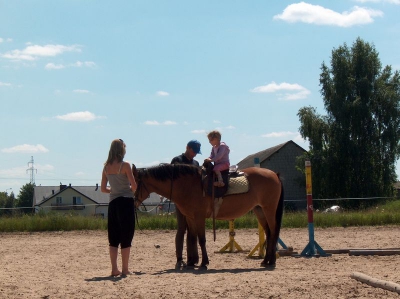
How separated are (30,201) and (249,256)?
8885 centimetres

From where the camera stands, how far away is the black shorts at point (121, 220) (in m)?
7.69

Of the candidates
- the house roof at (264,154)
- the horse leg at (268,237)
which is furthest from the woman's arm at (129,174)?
the house roof at (264,154)

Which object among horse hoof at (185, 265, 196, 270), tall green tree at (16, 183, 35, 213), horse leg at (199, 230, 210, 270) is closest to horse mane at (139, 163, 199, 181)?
horse leg at (199, 230, 210, 270)

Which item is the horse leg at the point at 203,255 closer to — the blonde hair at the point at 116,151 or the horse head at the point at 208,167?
the horse head at the point at 208,167

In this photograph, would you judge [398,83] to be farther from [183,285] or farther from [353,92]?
[183,285]

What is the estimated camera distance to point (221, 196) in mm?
8758

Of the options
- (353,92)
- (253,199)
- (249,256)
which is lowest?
(249,256)

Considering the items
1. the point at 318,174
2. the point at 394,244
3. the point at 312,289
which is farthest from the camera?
the point at 318,174

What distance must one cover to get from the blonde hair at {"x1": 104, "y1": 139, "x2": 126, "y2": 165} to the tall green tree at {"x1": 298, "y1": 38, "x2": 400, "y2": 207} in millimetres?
38347

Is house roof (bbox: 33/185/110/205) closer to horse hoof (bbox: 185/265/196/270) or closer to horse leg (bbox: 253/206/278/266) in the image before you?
horse leg (bbox: 253/206/278/266)

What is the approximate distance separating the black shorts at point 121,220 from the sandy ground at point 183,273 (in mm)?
514

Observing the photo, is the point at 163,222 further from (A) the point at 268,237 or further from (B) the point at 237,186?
(B) the point at 237,186

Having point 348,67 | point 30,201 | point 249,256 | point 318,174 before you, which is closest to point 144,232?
point 249,256

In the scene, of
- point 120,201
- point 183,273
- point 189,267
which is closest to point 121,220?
point 120,201
